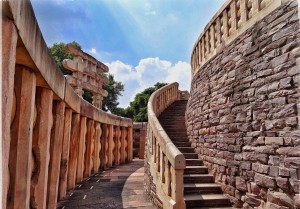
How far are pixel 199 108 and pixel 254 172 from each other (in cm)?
275

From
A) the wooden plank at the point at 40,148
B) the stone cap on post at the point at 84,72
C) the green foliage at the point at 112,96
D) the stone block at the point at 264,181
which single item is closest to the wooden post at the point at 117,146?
the stone cap on post at the point at 84,72

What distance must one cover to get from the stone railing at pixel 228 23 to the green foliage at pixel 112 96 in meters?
23.7

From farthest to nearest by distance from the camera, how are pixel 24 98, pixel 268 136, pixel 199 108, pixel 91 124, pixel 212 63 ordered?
pixel 91 124
pixel 199 108
pixel 212 63
pixel 268 136
pixel 24 98

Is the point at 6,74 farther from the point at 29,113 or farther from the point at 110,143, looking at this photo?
the point at 110,143

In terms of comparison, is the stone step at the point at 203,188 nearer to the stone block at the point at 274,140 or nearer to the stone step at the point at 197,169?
the stone step at the point at 197,169

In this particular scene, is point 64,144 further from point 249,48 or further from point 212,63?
point 249,48

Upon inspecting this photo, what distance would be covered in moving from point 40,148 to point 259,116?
3.26 metres

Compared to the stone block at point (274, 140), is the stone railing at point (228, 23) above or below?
above

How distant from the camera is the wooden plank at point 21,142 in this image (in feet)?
8.51

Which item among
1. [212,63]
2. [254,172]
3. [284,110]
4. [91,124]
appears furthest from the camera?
[91,124]

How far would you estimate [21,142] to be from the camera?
2686 millimetres

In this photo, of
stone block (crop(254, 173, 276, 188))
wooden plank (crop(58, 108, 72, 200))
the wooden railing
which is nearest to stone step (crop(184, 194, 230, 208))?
the wooden railing

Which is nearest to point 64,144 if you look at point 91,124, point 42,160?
point 42,160

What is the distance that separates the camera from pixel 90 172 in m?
8.53
